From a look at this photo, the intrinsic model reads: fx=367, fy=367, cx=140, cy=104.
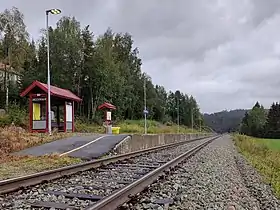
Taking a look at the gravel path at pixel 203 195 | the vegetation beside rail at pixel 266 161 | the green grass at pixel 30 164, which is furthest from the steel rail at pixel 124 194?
the green grass at pixel 30 164

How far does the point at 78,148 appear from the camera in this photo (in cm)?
1659

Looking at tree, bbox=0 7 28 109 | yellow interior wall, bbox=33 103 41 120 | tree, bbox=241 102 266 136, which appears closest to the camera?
yellow interior wall, bbox=33 103 41 120

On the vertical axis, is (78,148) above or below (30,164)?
above

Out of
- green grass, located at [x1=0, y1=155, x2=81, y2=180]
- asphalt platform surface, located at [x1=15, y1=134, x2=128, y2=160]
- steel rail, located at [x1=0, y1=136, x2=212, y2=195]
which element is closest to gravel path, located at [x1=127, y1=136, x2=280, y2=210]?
steel rail, located at [x1=0, y1=136, x2=212, y2=195]

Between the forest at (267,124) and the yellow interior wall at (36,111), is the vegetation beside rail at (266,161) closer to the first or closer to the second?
the yellow interior wall at (36,111)

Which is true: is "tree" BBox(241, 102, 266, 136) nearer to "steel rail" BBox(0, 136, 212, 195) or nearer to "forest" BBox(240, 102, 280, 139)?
"forest" BBox(240, 102, 280, 139)

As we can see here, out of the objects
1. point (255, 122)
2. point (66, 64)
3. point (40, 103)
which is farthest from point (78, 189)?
point (255, 122)

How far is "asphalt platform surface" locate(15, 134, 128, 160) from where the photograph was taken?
49.6 ft

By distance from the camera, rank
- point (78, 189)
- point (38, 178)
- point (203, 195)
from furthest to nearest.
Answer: point (38, 178)
point (78, 189)
point (203, 195)

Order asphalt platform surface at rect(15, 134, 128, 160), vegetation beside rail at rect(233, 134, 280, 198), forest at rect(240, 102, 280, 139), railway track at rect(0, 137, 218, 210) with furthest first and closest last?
forest at rect(240, 102, 280, 139), asphalt platform surface at rect(15, 134, 128, 160), vegetation beside rail at rect(233, 134, 280, 198), railway track at rect(0, 137, 218, 210)

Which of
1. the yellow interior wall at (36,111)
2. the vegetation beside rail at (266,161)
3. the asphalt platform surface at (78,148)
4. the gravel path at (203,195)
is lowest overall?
the vegetation beside rail at (266,161)

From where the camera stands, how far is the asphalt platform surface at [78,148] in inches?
595

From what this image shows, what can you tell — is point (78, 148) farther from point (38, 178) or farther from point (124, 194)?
point (124, 194)

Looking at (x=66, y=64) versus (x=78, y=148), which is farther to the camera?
(x=66, y=64)
